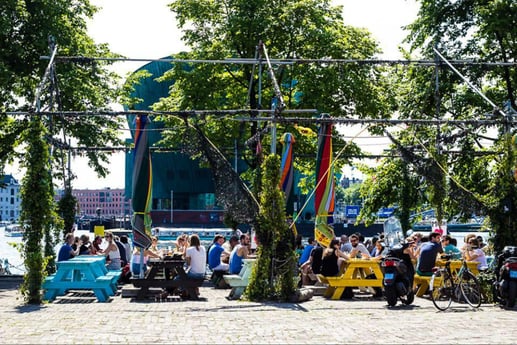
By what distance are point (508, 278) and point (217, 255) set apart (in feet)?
25.1

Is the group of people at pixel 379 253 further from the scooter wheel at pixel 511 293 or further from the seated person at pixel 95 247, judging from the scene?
the seated person at pixel 95 247

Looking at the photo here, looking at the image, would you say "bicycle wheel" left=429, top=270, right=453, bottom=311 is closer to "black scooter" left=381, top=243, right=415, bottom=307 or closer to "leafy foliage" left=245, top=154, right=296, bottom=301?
"black scooter" left=381, top=243, right=415, bottom=307

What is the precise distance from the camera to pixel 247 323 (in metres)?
12.7

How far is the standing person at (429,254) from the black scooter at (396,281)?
3.23 ft

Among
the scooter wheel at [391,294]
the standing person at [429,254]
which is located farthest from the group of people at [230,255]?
the scooter wheel at [391,294]

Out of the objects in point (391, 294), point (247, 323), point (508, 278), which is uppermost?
point (508, 278)

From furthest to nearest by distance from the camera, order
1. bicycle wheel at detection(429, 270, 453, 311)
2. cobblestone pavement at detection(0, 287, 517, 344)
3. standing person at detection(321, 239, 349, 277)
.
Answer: standing person at detection(321, 239, 349, 277), bicycle wheel at detection(429, 270, 453, 311), cobblestone pavement at detection(0, 287, 517, 344)

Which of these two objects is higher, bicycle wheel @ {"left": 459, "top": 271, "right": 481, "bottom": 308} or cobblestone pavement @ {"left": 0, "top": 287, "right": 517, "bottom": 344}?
bicycle wheel @ {"left": 459, "top": 271, "right": 481, "bottom": 308}

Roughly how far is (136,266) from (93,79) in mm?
12423

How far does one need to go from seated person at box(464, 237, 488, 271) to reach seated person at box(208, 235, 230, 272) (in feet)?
19.7

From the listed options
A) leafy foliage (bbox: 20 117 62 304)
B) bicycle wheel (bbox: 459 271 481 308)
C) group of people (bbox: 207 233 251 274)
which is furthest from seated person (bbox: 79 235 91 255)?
bicycle wheel (bbox: 459 271 481 308)

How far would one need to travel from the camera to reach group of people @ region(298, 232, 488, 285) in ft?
54.7

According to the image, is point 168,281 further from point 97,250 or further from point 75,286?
point 97,250

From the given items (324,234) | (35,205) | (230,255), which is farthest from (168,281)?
(324,234)
